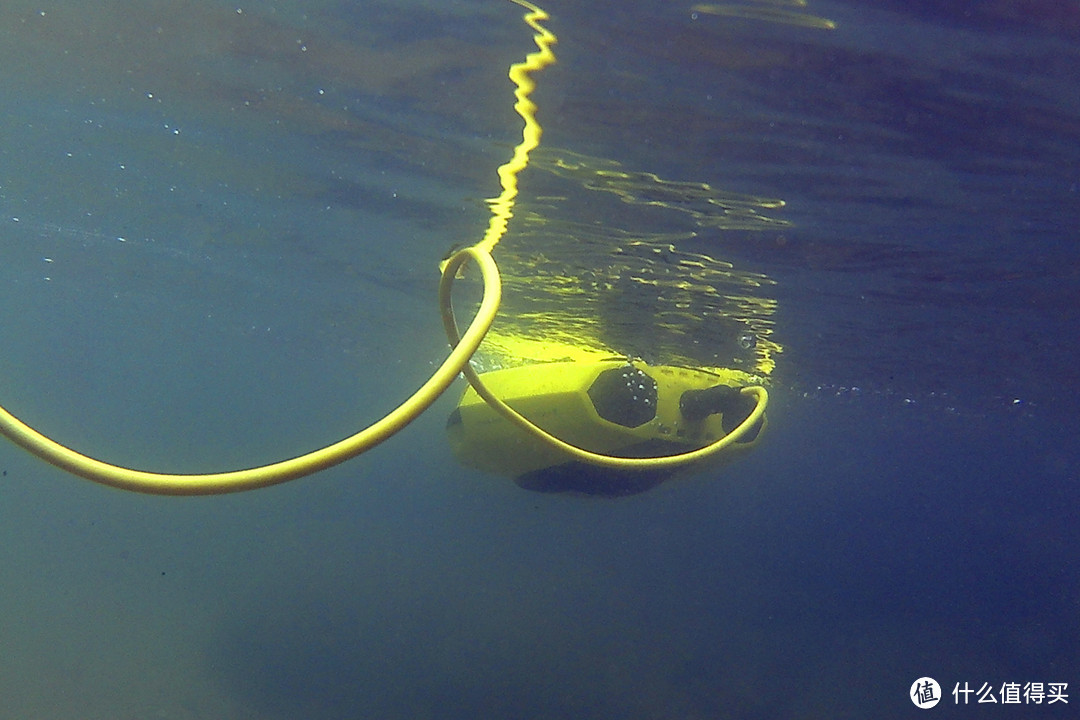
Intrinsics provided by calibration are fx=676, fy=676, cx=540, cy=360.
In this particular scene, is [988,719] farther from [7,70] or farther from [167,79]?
[7,70]

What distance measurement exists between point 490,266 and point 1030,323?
14556mm

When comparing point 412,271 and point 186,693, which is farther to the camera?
point 186,693

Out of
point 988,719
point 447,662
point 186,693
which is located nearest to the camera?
point 186,693

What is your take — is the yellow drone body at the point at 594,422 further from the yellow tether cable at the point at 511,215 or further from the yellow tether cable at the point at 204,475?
the yellow tether cable at the point at 204,475

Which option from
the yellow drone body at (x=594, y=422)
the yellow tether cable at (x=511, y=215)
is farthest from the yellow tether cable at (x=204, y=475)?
the yellow drone body at (x=594, y=422)

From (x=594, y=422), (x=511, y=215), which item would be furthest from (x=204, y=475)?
(x=511, y=215)

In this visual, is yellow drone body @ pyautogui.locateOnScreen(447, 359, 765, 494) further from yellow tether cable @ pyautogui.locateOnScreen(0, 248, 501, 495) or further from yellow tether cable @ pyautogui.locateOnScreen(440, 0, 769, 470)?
yellow tether cable @ pyautogui.locateOnScreen(0, 248, 501, 495)

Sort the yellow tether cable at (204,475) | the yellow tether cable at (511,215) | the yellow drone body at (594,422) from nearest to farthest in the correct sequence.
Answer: the yellow tether cable at (204,475), the yellow tether cable at (511,215), the yellow drone body at (594,422)

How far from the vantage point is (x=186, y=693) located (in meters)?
18.2

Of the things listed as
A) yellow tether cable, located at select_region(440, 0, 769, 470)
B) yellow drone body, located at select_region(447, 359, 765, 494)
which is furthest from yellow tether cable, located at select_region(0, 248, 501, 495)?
yellow drone body, located at select_region(447, 359, 765, 494)

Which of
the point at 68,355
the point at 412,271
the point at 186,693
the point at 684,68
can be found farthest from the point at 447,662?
the point at 68,355

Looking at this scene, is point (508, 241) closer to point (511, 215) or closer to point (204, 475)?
point (511, 215)

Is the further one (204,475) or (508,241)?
(508,241)

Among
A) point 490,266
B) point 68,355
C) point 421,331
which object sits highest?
point 490,266
